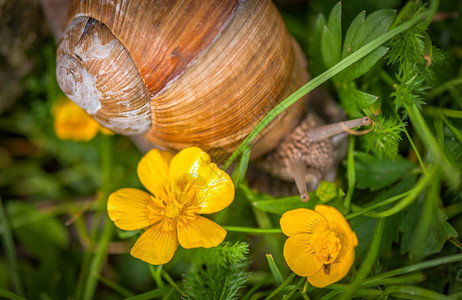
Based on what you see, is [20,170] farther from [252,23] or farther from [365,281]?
[365,281]

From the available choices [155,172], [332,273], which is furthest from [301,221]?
[155,172]

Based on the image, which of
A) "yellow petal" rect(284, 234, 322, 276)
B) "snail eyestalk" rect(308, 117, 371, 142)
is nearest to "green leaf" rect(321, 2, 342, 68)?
"snail eyestalk" rect(308, 117, 371, 142)

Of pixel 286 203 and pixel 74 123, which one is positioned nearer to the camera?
pixel 286 203

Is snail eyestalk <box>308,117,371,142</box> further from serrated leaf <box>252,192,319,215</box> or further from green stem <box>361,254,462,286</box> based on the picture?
green stem <box>361,254,462,286</box>

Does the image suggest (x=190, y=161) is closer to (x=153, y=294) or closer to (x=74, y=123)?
(x=153, y=294)

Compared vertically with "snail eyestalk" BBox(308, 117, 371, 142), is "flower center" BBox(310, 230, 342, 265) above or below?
below
